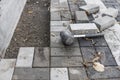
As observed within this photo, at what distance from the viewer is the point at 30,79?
10.8ft

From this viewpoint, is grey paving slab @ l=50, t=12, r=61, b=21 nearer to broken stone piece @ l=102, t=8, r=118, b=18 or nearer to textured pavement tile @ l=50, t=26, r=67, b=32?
textured pavement tile @ l=50, t=26, r=67, b=32

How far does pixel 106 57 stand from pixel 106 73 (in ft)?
1.54

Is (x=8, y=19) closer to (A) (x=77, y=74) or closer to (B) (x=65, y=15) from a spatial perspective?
(B) (x=65, y=15)

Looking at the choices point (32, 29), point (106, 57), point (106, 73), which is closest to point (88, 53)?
point (106, 57)

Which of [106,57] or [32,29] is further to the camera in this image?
[32,29]

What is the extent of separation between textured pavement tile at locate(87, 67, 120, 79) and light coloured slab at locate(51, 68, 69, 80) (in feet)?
1.24

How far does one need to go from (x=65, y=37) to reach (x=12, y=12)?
1509mm

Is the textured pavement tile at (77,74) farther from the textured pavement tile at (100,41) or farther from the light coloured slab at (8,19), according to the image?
the light coloured slab at (8,19)

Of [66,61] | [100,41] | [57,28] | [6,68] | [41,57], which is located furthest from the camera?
[57,28]

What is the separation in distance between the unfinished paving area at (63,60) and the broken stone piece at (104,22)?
0.13 m

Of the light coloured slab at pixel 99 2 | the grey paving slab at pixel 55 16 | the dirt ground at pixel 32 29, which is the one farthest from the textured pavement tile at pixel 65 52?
the light coloured slab at pixel 99 2

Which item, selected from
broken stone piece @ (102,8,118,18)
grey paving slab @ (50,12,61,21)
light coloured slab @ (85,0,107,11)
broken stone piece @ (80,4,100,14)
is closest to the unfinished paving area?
grey paving slab @ (50,12,61,21)

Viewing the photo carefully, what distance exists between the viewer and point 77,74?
3.41 m

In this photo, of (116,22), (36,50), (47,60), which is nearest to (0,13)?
(36,50)
